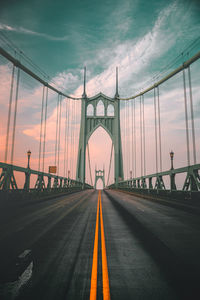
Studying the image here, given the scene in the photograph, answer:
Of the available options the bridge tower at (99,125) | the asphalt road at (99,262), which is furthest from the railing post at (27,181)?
the bridge tower at (99,125)

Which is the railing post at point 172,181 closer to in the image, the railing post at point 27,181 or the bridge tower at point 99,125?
the railing post at point 27,181

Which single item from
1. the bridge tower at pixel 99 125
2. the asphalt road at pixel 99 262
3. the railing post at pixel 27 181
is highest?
the bridge tower at pixel 99 125

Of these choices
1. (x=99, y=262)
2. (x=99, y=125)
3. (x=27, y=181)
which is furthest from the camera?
(x=99, y=125)

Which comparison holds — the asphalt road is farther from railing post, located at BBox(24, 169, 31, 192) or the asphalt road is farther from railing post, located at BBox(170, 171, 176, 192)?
railing post, located at BBox(24, 169, 31, 192)

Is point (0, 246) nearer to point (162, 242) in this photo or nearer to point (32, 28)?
point (162, 242)

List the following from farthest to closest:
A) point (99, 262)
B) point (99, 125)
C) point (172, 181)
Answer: point (99, 125)
point (172, 181)
point (99, 262)

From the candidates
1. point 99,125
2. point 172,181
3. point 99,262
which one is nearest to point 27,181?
point 172,181

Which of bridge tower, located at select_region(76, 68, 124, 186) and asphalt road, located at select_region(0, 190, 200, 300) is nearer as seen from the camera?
asphalt road, located at select_region(0, 190, 200, 300)

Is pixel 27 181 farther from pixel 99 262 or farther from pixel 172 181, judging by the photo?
pixel 99 262

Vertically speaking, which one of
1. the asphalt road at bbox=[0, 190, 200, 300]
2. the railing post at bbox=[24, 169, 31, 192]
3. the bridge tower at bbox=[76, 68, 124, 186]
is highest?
the bridge tower at bbox=[76, 68, 124, 186]

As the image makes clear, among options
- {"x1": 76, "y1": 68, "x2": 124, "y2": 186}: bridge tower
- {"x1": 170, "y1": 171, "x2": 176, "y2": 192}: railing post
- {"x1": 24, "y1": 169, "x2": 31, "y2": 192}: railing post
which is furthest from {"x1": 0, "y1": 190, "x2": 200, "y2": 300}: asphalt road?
{"x1": 76, "y1": 68, "x2": 124, "y2": 186}: bridge tower

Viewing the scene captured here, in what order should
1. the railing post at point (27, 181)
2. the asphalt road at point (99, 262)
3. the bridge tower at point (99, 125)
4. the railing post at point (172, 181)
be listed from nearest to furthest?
the asphalt road at point (99, 262)
the railing post at point (172, 181)
the railing post at point (27, 181)
the bridge tower at point (99, 125)

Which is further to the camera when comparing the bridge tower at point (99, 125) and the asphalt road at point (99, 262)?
the bridge tower at point (99, 125)

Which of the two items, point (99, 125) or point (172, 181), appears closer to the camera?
point (172, 181)
